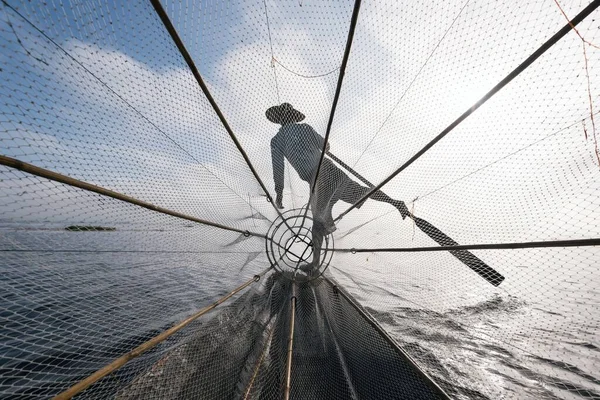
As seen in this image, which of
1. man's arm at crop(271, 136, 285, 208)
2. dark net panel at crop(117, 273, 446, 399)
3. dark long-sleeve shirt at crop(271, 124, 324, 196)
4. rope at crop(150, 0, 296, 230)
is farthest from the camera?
man's arm at crop(271, 136, 285, 208)

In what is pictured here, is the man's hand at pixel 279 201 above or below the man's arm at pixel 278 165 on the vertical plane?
below

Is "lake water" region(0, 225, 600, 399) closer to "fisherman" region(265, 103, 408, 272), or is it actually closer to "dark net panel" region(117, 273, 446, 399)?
"dark net panel" region(117, 273, 446, 399)

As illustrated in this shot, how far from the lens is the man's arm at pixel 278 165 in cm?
553

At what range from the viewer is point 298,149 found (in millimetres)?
5523

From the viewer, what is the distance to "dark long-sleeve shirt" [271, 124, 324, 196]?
523 centimetres

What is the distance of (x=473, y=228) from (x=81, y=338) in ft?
25.3

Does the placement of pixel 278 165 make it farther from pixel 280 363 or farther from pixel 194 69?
pixel 280 363

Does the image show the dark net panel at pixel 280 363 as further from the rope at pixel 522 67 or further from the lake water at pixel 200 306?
the rope at pixel 522 67

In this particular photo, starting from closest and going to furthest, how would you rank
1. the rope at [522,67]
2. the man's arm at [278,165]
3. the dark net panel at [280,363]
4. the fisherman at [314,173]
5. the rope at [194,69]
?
the rope at [522,67], the rope at [194,69], the dark net panel at [280,363], the fisherman at [314,173], the man's arm at [278,165]

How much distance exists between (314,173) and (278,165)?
42.0 inches

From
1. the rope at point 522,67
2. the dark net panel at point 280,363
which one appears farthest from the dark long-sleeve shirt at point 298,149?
the dark net panel at point 280,363

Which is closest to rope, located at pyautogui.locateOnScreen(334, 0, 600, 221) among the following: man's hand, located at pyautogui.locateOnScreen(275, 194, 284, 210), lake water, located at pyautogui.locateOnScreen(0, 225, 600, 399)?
man's hand, located at pyautogui.locateOnScreen(275, 194, 284, 210)

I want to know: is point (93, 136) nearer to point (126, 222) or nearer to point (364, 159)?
point (126, 222)

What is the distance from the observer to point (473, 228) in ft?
15.1
